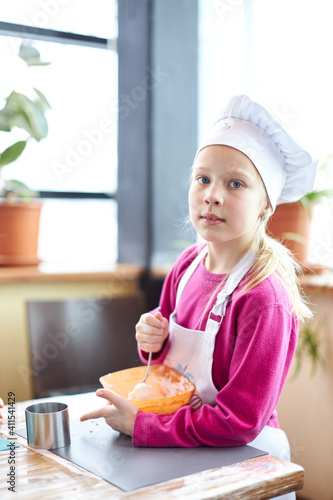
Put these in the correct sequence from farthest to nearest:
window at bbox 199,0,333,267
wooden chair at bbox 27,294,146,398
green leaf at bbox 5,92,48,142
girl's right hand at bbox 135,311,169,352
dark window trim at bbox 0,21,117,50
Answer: dark window trim at bbox 0,21,117,50
wooden chair at bbox 27,294,146,398
window at bbox 199,0,333,267
green leaf at bbox 5,92,48,142
girl's right hand at bbox 135,311,169,352

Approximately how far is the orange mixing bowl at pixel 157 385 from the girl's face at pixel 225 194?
311 mm

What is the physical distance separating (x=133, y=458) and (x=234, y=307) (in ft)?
1.20

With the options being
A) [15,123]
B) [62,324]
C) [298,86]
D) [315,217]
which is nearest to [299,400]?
[315,217]

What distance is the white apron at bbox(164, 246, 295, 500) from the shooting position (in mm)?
1235

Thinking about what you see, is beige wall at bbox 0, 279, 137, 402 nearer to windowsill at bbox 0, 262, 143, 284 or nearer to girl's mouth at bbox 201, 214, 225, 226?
windowsill at bbox 0, 262, 143, 284

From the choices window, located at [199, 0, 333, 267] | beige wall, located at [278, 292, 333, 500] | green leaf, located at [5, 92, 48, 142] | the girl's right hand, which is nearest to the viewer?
the girl's right hand

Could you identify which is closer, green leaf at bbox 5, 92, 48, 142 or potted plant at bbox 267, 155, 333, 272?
green leaf at bbox 5, 92, 48, 142

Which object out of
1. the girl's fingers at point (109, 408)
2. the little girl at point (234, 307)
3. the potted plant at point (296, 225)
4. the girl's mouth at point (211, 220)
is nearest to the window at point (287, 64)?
the potted plant at point (296, 225)

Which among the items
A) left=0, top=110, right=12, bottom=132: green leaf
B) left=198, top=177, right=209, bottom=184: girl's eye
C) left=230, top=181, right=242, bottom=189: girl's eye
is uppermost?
left=0, top=110, right=12, bottom=132: green leaf

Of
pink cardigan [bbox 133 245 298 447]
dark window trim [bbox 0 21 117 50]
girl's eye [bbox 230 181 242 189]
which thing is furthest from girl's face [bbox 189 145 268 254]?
dark window trim [bbox 0 21 117 50]

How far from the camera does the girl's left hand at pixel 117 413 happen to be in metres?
1.12

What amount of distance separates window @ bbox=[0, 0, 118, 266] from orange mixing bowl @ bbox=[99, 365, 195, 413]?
1.64 metres

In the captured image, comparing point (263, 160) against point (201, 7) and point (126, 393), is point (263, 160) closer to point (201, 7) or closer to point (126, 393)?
point (126, 393)

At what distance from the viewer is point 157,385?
1248mm
